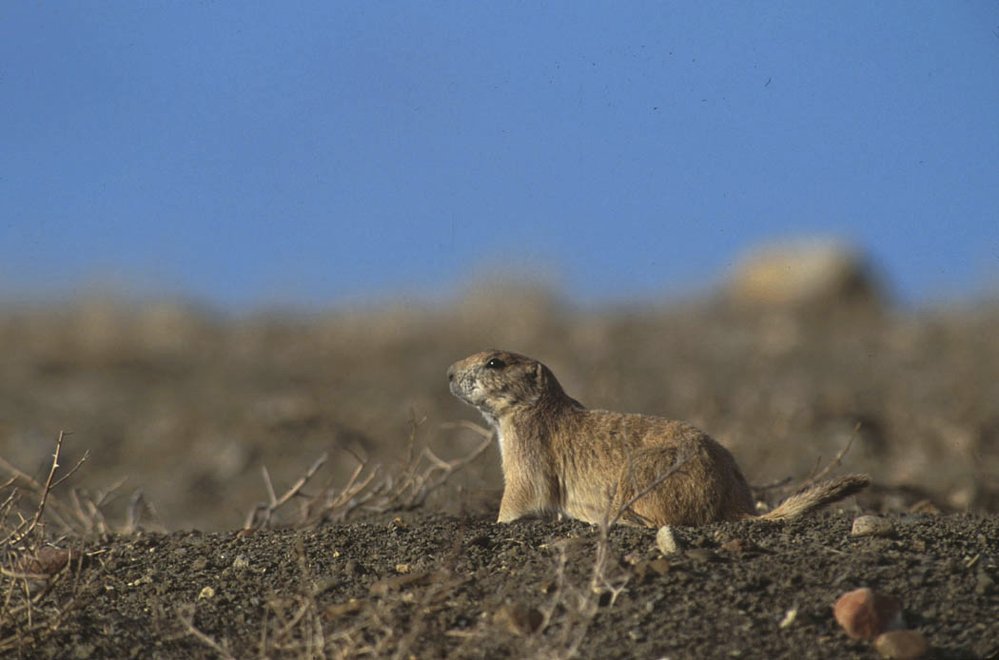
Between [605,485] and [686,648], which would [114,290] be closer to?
[605,485]

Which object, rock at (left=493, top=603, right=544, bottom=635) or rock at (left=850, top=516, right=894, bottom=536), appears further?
rock at (left=850, top=516, right=894, bottom=536)

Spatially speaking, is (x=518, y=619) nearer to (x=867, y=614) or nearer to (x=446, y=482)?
(x=867, y=614)

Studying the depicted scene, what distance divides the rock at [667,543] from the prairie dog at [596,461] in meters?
0.30

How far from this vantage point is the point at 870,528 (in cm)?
461

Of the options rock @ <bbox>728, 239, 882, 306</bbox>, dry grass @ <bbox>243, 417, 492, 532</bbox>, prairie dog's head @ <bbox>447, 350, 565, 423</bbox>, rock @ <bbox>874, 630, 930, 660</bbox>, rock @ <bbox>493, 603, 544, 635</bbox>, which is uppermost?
rock @ <bbox>728, 239, 882, 306</bbox>

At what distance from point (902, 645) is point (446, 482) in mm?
3069

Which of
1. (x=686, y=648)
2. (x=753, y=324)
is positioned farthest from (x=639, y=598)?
(x=753, y=324)

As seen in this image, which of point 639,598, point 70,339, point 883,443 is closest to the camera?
point 639,598

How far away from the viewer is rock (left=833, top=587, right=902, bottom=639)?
371 cm

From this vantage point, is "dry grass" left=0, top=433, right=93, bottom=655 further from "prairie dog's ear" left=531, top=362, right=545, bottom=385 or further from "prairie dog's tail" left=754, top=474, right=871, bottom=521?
"prairie dog's tail" left=754, top=474, right=871, bottom=521

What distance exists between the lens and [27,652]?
402 cm

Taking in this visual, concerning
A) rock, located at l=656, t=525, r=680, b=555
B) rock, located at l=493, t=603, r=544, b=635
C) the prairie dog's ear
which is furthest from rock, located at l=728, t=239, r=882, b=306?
rock, located at l=493, t=603, r=544, b=635

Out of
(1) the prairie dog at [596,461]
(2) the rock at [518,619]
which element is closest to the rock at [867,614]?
(2) the rock at [518,619]

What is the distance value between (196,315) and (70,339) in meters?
2.15
